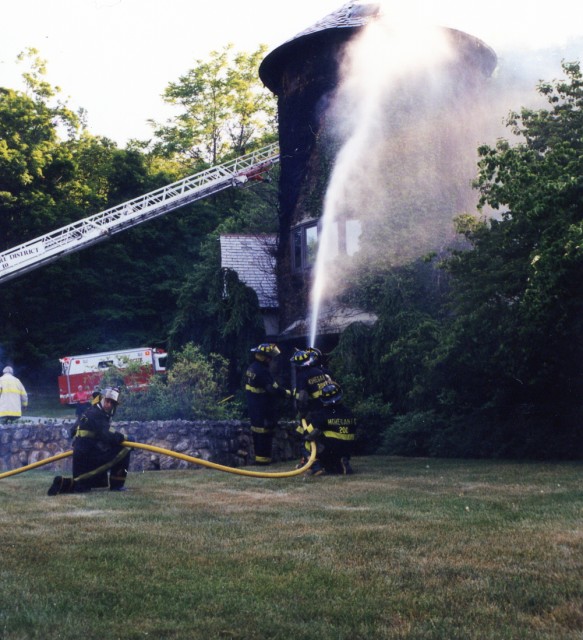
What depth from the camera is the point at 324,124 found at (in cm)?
2450

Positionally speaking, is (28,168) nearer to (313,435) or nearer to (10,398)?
(10,398)

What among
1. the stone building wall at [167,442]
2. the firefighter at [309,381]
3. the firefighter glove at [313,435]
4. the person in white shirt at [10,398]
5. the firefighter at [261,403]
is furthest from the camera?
the person in white shirt at [10,398]

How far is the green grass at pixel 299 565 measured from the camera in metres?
4.65

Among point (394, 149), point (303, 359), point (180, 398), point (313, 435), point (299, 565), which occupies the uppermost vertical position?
point (394, 149)

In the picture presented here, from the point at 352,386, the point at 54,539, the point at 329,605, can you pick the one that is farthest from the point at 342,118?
the point at 329,605

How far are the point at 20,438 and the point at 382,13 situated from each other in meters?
14.8

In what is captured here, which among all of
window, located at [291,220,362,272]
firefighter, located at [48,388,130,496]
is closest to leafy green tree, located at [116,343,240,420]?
firefighter, located at [48,388,130,496]

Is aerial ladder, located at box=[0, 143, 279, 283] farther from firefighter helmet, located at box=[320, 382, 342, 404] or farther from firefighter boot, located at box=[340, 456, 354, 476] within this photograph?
firefighter boot, located at box=[340, 456, 354, 476]

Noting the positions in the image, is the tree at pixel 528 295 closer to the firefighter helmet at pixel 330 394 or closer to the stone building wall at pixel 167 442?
the firefighter helmet at pixel 330 394

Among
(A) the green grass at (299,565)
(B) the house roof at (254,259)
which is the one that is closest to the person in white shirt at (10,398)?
(B) the house roof at (254,259)

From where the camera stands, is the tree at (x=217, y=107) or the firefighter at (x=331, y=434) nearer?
the firefighter at (x=331, y=434)

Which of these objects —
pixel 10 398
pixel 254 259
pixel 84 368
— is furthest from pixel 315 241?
pixel 84 368

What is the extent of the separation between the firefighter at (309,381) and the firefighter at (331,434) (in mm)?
286

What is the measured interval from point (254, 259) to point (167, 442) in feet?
39.9
